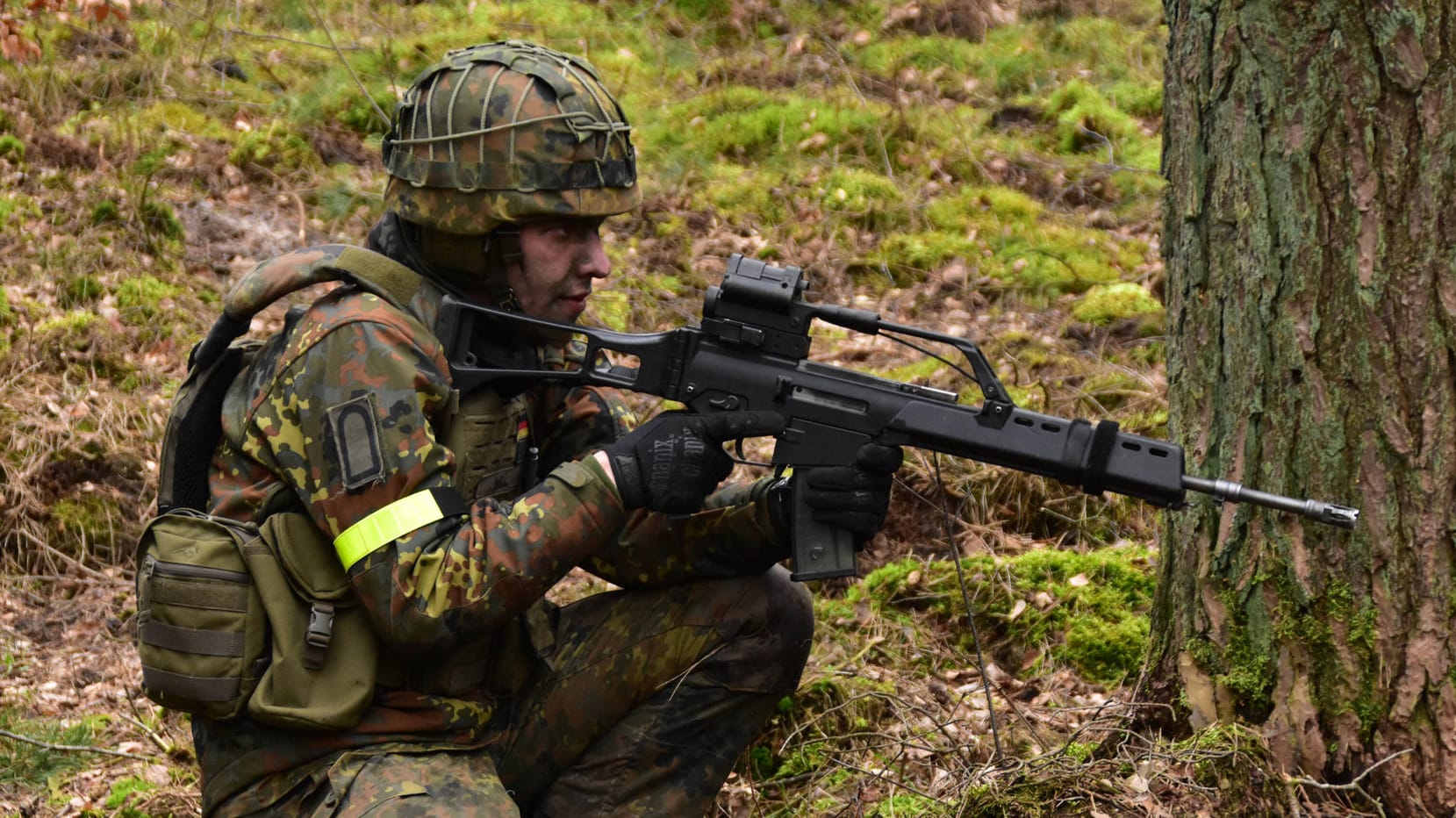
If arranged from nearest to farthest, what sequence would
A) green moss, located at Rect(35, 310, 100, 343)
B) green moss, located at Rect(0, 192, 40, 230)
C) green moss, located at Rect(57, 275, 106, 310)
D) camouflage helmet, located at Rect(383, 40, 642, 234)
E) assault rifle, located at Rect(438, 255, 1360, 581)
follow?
assault rifle, located at Rect(438, 255, 1360, 581) < camouflage helmet, located at Rect(383, 40, 642, 234) < green moss, located at Rect(35, 310, 100, 343) < green moss, located at Rect(57, 275, 106, 310) < green moss, located at Rect(0, 192, 40, 230)

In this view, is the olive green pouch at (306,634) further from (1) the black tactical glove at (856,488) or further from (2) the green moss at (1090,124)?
(2) the green moss at (1090,124)

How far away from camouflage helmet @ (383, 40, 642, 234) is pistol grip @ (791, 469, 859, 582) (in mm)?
958

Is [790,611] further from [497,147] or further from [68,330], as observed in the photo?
[68,330]

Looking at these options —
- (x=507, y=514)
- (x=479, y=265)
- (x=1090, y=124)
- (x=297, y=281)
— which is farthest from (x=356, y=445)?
(x=1090, y=124)

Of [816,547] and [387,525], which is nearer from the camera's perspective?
[387,525]

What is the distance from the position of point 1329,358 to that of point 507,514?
1968 millimetres

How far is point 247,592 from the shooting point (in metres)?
3.19

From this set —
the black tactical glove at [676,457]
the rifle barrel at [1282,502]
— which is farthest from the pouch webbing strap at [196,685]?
the rifle barrel at [1282,502]

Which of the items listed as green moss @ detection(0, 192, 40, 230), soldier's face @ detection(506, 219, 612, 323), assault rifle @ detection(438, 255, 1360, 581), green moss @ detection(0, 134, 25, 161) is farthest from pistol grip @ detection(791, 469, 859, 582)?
green moss @ detection(0, 134, 25, 161)

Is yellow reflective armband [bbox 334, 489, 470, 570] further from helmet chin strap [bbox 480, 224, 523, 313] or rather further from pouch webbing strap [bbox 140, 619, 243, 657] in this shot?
helmet chin strap [bbox 480, 224, 523, 313]

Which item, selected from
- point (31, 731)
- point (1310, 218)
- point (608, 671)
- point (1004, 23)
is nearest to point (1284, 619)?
point (1310, 218)

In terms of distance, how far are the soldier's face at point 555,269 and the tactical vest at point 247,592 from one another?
33 cm

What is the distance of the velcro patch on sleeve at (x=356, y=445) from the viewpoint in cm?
312

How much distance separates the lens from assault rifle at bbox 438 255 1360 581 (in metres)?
3.23
